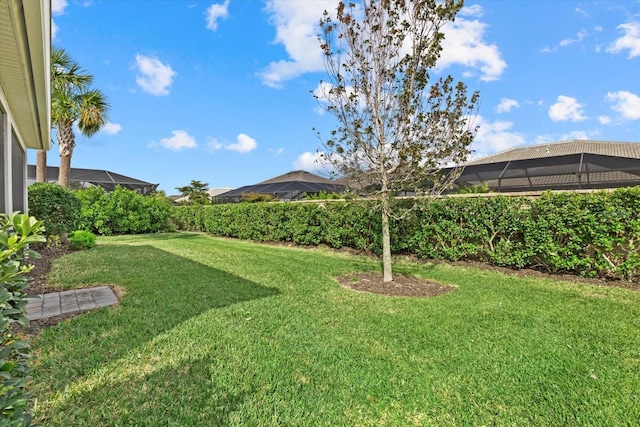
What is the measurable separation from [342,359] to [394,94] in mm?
4360

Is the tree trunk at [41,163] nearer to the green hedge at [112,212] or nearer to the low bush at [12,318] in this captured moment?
the green hedge at [112,212]

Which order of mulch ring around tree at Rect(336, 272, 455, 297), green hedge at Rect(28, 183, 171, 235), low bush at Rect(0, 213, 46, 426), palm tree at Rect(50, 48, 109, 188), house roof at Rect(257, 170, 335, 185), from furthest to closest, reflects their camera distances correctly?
house roof at Rect(257, 170, 335, 185), palm tree at Rect(50, 48, 109, 188), green hedge at Rect(28, 183, 171, 235), mulch ring around tree at Rect(336, 272, 455, 297), low bush at Rect(0, 213, 46, 426)

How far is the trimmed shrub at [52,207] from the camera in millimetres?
8922

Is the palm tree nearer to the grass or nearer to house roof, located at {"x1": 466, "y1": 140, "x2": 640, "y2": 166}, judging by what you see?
the grass

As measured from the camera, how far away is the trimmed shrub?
892cm

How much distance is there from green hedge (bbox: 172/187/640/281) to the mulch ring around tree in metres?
1.29

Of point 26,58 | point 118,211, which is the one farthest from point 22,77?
point 118,211

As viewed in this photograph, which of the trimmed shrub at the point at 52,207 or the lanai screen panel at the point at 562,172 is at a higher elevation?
the lanai screen panel at the point at 562,172

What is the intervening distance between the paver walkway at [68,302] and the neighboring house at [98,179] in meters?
17.7

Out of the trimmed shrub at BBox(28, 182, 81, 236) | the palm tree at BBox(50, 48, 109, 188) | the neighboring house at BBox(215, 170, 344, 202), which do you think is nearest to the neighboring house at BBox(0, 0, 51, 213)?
the trimmed shrub at BBox(28, 182, 81, 236)

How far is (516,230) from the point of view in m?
6.37

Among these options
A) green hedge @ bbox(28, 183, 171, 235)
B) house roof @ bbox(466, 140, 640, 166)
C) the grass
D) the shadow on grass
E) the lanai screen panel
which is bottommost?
the grass

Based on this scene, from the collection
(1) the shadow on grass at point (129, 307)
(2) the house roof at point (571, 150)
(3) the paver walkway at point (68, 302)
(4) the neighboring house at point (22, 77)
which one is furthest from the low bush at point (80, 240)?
(2) the house roof at point (571, 150)

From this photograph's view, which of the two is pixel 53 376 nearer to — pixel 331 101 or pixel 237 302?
pixel 237 302
